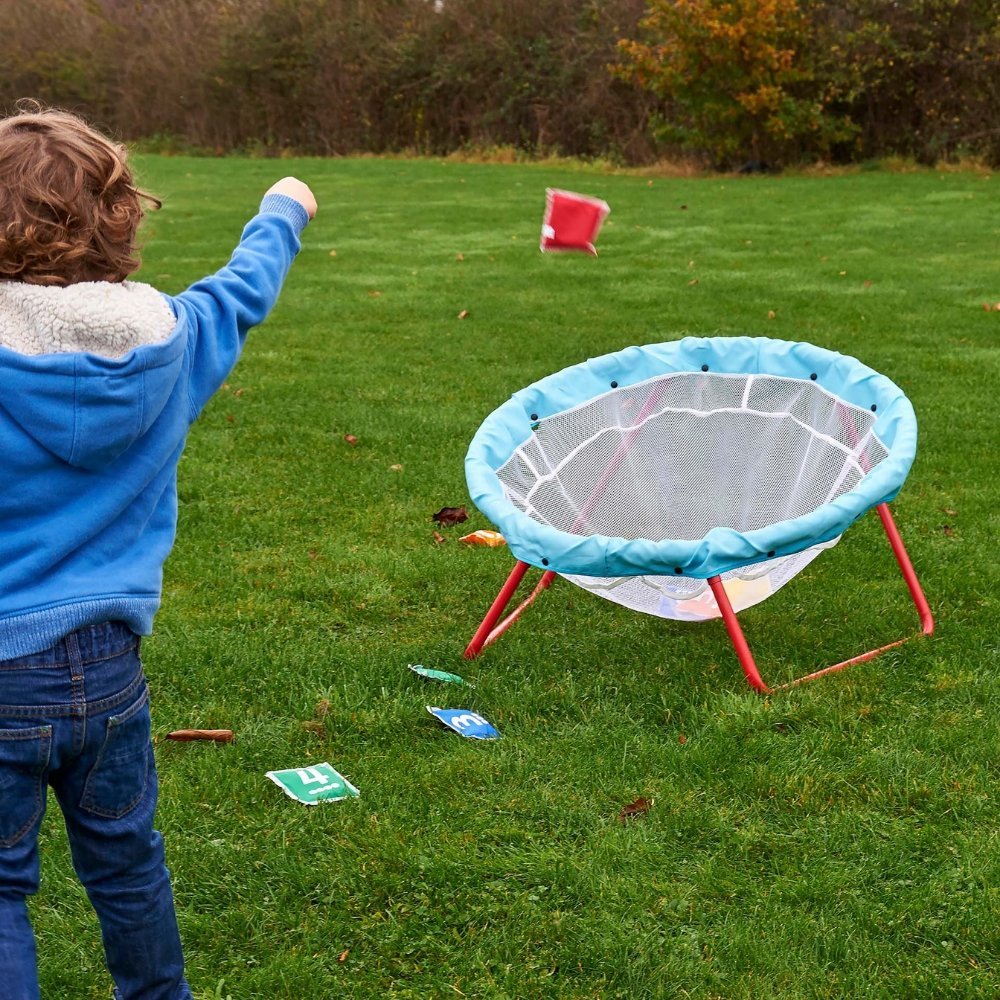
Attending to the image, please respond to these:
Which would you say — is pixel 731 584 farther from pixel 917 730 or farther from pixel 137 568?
pixel 137 568

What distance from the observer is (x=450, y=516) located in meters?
4.30

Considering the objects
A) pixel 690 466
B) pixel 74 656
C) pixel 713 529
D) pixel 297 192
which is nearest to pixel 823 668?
pixel 713 529

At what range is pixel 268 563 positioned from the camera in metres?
3.96

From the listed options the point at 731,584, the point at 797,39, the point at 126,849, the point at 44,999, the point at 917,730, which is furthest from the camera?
the point at 797,39

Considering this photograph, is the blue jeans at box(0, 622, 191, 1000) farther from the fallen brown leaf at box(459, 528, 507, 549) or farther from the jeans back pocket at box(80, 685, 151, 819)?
the fallen brown leaf at box(459, 528, 507, 549)

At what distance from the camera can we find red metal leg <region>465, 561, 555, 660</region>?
3.20 metres

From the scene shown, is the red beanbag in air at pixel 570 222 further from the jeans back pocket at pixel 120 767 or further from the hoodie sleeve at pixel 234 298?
the jeans back pocket at pixel 120 767

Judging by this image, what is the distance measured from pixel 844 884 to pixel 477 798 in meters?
0.76

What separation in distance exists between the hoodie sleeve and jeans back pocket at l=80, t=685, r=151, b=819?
1.47 feet

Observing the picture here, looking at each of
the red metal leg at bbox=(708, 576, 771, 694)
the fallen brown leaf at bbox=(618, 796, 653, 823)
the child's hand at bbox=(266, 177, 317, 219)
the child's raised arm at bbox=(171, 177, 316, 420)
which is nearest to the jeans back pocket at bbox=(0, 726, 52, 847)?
the child's raised arm at bbox=(171, 177, 316, 420)

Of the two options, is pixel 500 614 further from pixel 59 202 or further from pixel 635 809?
pixel 59 202

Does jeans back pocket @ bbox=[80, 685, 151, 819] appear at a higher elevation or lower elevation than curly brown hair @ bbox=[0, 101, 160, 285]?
lower

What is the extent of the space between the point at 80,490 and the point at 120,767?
0.40 meters

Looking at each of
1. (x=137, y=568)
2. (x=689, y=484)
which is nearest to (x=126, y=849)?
(x=137, y=568)
